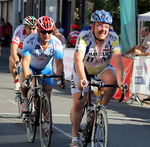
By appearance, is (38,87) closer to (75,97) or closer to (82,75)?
(75,97)

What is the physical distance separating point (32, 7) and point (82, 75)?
3862 centimetres

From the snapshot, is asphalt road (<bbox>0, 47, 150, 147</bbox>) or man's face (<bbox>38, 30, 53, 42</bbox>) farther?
asphalt road (<bbox>0, 47, 150, 147</bbox>)

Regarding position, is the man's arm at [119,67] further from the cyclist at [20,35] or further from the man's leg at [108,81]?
the cyclist at [20,35]

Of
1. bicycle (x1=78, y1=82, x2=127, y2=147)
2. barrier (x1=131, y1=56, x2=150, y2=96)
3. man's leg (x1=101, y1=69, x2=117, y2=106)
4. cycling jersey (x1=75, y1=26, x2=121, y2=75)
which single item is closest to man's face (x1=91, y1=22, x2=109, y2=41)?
cycling jersey (x1=75, y1=26, x2=121, y2=75)

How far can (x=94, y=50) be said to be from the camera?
20.4 feet

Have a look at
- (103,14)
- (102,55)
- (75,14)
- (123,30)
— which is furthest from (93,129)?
(75,14)

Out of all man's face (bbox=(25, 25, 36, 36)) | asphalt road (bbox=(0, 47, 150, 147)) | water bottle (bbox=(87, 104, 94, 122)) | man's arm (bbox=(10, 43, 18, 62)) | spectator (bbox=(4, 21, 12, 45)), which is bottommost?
asphalt road (bbox=(0, 47, 150, 147))

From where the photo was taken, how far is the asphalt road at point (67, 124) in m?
7.60

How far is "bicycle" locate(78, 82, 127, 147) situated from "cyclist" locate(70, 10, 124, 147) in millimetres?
109

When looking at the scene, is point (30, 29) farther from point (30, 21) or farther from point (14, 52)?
point (14, 52)

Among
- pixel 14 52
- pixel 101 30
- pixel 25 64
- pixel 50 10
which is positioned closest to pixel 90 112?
pixel 101 30

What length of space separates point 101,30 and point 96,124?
1148 millimetres

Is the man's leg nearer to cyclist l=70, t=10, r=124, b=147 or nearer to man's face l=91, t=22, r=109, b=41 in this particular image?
cyclist l=70, t=10, r=124, b=147

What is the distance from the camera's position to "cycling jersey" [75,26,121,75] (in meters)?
6.16
